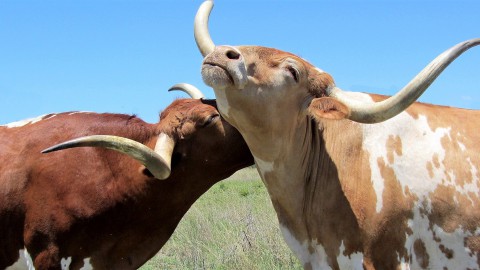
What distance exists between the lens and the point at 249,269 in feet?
25.5

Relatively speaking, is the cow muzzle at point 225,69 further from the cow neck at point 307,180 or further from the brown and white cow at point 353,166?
the cow neck at point 307,180

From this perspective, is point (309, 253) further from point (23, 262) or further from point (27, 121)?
point (27, 121)

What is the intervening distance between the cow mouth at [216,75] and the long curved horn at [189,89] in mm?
2156

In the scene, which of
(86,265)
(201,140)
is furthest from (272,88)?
(86,265)

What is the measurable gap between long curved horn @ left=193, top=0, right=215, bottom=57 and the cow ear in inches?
37.6

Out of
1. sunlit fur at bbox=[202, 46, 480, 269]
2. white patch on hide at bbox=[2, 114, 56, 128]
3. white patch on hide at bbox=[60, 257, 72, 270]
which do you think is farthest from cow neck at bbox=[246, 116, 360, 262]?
white patch on hide at bbox=[2, 114, 56, 128]

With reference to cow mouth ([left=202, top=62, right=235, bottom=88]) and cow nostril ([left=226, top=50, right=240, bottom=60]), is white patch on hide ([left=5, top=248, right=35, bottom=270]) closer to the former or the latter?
cow mouth ([left=202, top=62, right=235, bottom=88])

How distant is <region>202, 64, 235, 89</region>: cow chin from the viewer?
411 centimetres

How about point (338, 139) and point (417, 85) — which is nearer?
point (417, 85)

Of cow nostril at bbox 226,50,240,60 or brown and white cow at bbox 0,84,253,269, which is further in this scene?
brown and white cow at bbox 0,84,253,269

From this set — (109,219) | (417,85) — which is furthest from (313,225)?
→ (109,219)

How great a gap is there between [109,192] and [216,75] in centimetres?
222

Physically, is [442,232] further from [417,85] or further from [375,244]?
[417,85]

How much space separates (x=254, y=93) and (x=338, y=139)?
780mm
